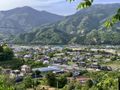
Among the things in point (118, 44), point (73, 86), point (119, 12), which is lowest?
point (118, 44)

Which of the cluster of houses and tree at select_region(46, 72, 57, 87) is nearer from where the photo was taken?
tree at select_region(46, 72, 57, 87)

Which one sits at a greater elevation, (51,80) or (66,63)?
(51,80)

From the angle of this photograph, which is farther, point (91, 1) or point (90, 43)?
point (90, 43)

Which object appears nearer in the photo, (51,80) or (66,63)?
(51,80)

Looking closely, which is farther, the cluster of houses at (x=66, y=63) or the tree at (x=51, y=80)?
the cluster of houses at (x=66, y=63)

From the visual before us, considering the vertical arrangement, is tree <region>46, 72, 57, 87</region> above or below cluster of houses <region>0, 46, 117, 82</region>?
above

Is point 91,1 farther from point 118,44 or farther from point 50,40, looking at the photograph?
point 50,40

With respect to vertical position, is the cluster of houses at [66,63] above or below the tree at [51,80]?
below

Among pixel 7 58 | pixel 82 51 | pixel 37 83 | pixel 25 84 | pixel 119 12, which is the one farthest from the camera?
pixel 82 51

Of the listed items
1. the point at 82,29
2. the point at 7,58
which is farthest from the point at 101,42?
the point at 7,58

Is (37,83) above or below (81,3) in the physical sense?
below

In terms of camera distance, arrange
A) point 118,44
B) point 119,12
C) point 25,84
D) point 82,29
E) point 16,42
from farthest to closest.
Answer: point 82,29, point 16,42, point 118,44, point 25,84, point 119,12
